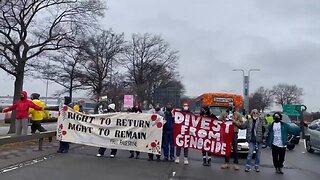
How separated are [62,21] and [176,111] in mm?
14173

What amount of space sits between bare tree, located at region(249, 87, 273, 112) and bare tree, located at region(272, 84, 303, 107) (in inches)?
64.3

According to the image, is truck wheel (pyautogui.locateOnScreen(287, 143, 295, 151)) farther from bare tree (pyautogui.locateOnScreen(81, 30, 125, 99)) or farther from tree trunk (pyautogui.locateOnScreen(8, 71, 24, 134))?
bare tree (pyautogui.locateOnScreen(81, 30, 125, 99))

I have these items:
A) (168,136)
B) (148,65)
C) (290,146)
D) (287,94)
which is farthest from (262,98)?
(168,136)

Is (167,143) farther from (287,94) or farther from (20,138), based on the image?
(287,94)

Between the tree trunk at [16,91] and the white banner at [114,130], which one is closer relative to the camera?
the white banner at [114,130]

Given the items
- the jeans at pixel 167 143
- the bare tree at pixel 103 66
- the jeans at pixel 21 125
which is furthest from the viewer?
the bare tree at pixel 103 66

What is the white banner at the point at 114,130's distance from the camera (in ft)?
47.3

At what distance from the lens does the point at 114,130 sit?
1471 centimetres

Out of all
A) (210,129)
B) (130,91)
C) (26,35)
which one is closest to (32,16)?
(26,35)

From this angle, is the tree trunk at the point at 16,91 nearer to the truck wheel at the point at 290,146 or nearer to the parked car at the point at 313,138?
the truck wheel at the point at 290,146

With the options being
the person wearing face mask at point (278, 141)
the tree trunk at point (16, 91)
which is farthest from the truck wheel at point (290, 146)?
the tree trunk at point (16, 91)

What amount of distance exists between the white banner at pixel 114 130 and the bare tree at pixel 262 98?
315ft

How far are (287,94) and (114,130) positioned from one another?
11351 centimetres

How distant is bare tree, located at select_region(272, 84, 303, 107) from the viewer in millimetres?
120750
